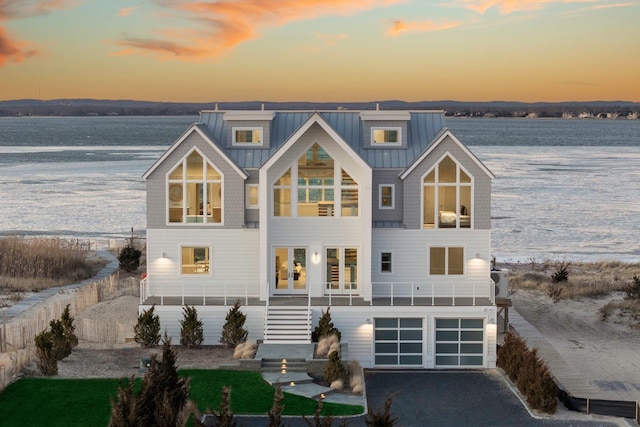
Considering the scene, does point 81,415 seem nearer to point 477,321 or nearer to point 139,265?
point 477,321

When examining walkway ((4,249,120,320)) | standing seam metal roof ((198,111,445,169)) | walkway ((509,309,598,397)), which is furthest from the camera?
walkway ((4,249,120,320))

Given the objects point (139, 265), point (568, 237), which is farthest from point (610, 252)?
point (139, 265)

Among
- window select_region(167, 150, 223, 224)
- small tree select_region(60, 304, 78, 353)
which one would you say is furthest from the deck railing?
small tree select_region(60, 304, 78, 353)

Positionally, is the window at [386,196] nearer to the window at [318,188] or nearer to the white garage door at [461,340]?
the window at [318,188]

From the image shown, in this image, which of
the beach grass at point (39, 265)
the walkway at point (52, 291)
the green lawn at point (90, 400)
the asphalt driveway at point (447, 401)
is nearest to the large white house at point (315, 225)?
the asphalt driveway at point (447, 401)

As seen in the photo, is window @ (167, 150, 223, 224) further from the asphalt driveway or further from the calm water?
the calm water

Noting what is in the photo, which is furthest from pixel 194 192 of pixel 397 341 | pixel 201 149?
pixel 397 341

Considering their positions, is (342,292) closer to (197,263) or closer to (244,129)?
(197,263)
